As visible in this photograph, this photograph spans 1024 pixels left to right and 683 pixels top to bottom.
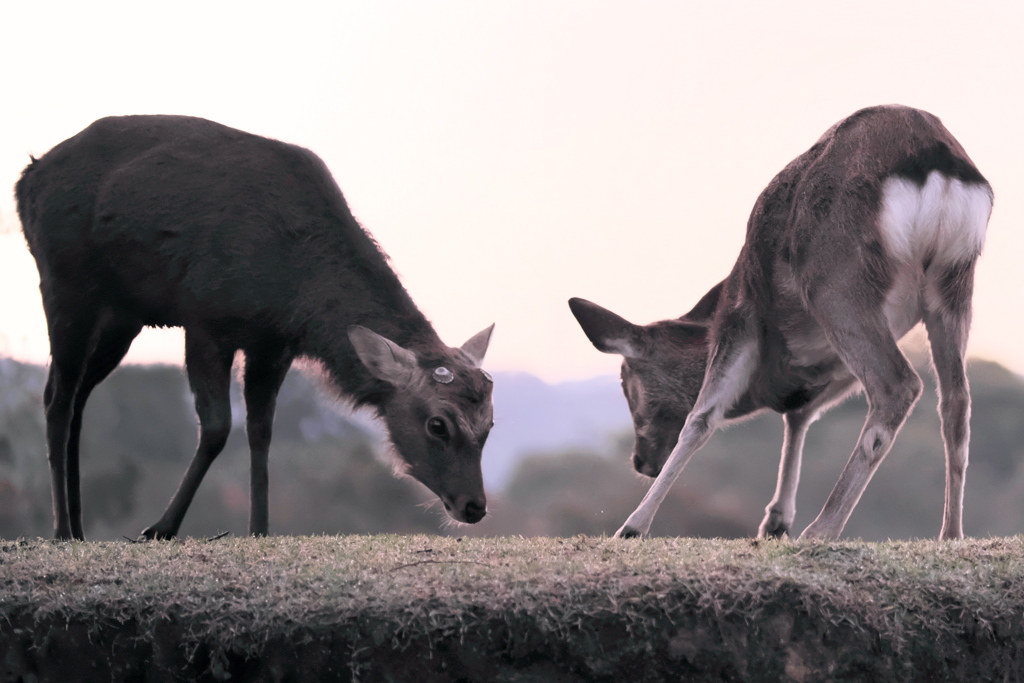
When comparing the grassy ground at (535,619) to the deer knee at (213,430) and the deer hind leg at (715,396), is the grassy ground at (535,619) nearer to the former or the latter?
the deer hind leg at (715,396)

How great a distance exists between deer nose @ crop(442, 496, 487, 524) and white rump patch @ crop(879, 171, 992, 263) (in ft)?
7.58

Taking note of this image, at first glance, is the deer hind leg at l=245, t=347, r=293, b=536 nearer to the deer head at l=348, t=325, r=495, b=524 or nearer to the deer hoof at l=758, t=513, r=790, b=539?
the deer head at l=348, t=325, r=495, b=524

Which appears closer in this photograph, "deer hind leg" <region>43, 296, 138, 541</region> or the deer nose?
the deer nose

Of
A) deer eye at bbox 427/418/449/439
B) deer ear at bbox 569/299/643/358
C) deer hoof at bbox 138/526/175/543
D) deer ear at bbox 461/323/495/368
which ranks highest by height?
deer ear at bbox 569/299/643/358

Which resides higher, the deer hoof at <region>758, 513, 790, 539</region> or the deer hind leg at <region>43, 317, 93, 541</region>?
the deer hind leg at <region>43, 317, 93, 541</region>

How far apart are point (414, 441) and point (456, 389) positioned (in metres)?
0.37

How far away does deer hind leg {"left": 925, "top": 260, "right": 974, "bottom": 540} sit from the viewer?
173 inches

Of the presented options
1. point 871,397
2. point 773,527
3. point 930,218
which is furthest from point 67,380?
point 930,218

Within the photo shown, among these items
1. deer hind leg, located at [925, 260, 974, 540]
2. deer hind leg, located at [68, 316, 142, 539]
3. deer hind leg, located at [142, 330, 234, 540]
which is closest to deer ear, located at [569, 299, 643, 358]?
deer hind leg, located at [925, 260, 974, 540]

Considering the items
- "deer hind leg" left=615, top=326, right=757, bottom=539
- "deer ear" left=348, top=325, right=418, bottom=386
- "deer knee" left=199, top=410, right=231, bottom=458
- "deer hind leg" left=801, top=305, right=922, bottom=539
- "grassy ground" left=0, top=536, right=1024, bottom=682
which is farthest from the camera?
"deer knee" left=199, top=410, right=231, bottom=458

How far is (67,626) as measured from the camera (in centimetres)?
298

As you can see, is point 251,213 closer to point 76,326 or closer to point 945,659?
point 76,326

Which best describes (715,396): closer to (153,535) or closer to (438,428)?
(438,428)

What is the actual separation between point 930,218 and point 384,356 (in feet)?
8.91
